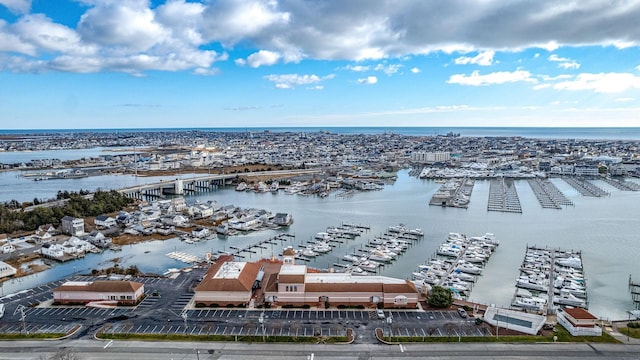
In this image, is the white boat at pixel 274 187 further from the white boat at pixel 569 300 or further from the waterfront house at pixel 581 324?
the waterfront house at pixel 581 324

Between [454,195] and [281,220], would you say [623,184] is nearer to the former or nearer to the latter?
[454,195]

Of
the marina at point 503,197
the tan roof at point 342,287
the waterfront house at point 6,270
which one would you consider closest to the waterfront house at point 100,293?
the tan roof at point 342,287

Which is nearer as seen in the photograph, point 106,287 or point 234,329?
point 234,329

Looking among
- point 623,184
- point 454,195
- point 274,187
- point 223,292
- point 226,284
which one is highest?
point 623,184

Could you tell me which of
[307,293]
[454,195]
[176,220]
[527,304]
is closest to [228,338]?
[307,293]

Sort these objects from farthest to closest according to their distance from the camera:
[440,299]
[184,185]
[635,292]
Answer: [184,185] < [635,292] < [440,299]

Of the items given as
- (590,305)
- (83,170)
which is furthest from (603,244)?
(83,170)
